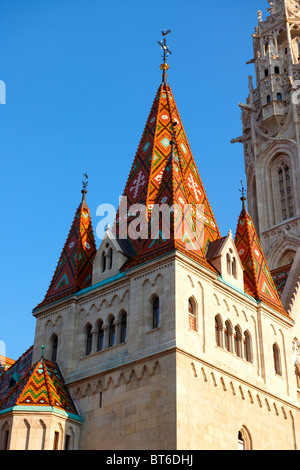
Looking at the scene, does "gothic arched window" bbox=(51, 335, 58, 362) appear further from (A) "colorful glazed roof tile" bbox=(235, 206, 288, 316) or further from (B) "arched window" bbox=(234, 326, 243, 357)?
(A) "colorful glazed roof tile" bbox=(235, 206, 288, 316)

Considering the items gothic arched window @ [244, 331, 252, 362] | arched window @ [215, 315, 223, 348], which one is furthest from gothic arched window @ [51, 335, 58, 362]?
gothic arched window @ [244, 331, 252, 362]

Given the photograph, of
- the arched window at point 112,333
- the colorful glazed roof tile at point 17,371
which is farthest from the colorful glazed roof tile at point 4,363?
the arched window at point 112,333

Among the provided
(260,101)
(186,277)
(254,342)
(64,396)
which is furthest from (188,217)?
(260,101)

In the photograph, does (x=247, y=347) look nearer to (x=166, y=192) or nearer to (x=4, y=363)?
(x=166, y=192)

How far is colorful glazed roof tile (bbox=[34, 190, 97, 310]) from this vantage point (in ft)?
91.8

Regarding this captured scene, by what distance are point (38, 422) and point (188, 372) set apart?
4.53 m

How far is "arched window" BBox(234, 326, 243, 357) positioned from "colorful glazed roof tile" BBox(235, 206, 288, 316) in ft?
6.22

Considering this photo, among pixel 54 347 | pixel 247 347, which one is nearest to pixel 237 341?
pixel 247 347

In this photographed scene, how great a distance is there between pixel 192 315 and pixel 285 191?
25.0 metres

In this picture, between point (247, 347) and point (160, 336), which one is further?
point (247, 347)

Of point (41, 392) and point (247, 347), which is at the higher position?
point (247, 347)

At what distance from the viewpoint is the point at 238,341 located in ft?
85.9
